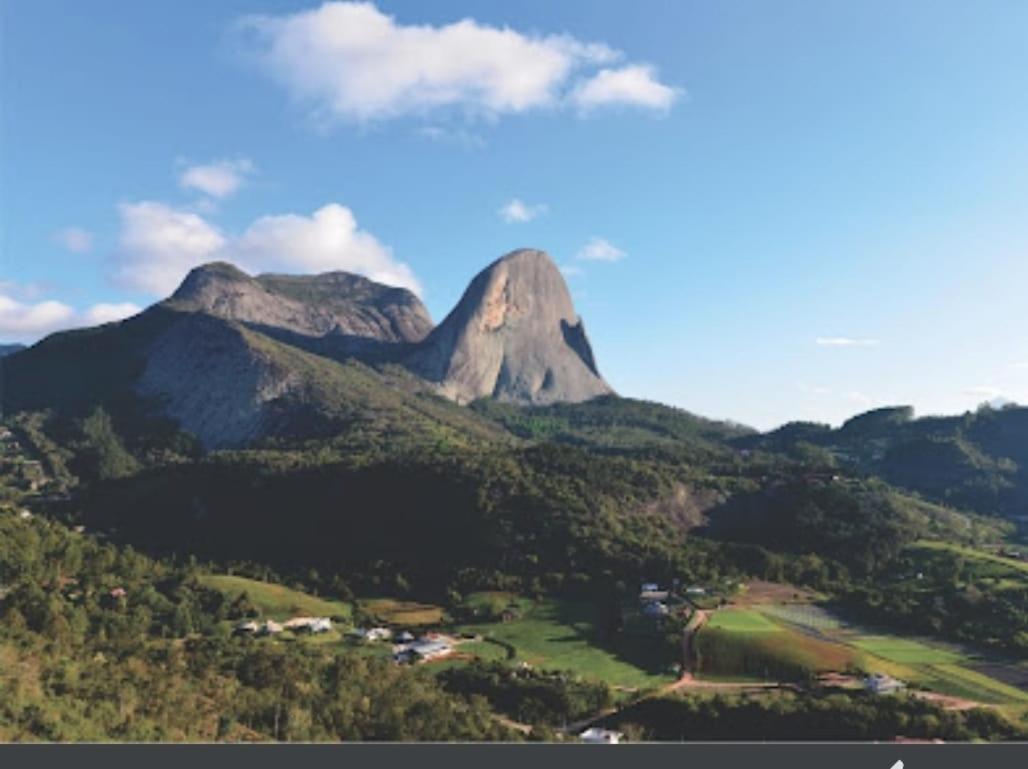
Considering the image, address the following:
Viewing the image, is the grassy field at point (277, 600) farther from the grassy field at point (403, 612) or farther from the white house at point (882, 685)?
the white house at point (882, 685)

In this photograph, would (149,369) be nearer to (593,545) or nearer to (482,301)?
(482,301)

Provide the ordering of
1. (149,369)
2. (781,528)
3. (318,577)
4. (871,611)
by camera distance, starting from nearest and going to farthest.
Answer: (871,611) → (318,577) → (781,528) → (149,369)

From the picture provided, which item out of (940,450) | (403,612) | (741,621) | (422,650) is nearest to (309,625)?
(422,650)

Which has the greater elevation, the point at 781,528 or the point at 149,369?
the point at 149,369

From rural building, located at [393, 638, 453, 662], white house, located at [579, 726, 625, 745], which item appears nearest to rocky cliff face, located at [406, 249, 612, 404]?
rural building, located at [393, 638, 453, 662]

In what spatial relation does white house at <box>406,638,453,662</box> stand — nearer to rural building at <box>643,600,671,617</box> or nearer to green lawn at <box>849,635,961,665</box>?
rural building at <box>643,600,671,617</box>

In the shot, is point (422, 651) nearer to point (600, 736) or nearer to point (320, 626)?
point (320, 626)

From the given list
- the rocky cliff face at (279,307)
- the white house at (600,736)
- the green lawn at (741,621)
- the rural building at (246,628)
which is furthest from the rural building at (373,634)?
the rocky cliff face at (279,307)

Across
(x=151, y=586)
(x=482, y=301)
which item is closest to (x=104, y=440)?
(x=151, y=586)
